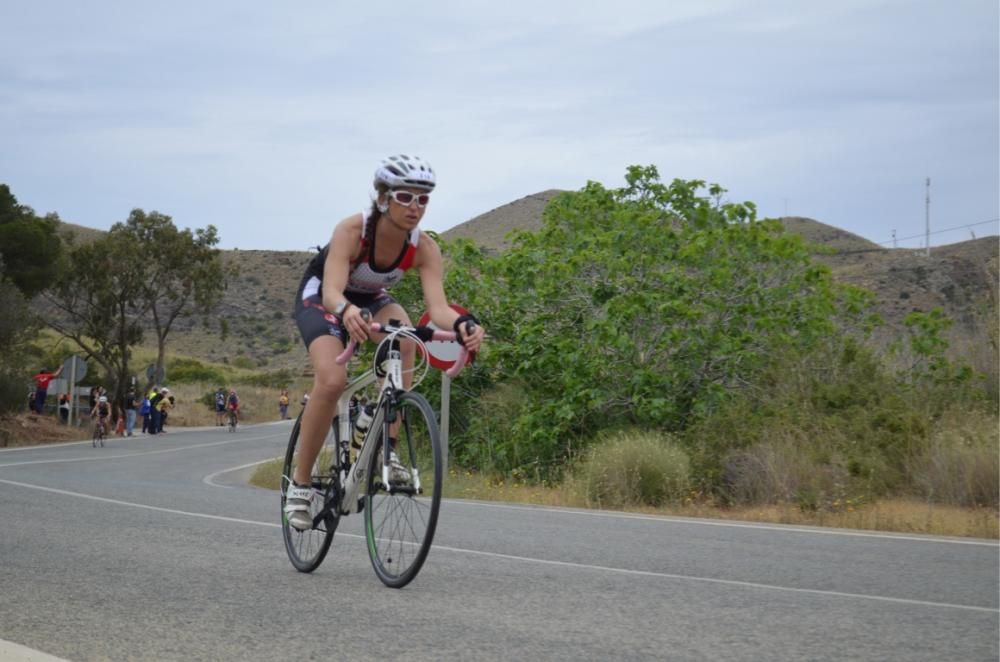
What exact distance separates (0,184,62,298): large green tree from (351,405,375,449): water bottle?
167ft

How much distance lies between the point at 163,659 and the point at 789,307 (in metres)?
16.3

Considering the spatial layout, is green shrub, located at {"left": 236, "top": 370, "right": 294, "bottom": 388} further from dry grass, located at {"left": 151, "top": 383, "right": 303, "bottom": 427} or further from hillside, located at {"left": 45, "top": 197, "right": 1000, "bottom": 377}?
hillside, located at {"left": 45, "top": 197, "right": 1000, "bottom": 377}

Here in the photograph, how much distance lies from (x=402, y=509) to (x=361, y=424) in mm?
653

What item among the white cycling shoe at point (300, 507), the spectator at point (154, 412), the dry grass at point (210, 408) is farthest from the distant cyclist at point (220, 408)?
the white cycling shoe at point (300, 507)

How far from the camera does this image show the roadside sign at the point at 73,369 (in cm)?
4803

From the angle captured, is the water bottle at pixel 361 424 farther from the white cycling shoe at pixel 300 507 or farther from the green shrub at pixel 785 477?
the green shrub at pixel 785 477

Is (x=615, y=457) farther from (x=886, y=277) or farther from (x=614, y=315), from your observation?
(x=886, y=277)

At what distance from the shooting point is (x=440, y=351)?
7496 millimetres

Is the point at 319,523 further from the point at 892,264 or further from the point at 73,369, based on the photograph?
the point at 892,264

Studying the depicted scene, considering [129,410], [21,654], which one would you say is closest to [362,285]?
[21,654]

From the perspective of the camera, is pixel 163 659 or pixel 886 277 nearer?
pixel 163 659

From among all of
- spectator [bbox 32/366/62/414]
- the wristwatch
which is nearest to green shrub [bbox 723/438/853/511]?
the wristwatch

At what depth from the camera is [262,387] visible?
9162 centimetres

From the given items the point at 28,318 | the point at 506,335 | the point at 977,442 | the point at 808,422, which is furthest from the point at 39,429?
the point at 977,442
